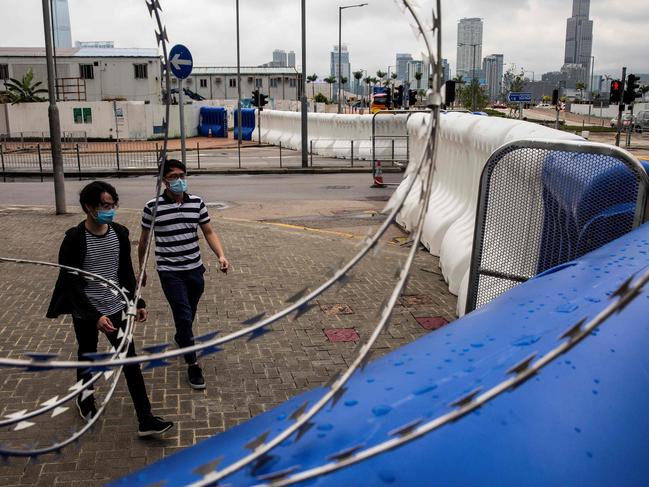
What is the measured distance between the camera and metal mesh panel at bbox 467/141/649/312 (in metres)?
4.32

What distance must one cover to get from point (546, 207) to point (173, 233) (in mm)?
2773

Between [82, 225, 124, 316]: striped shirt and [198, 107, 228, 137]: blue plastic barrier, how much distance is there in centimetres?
3981

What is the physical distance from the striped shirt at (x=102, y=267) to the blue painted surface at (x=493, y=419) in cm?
297

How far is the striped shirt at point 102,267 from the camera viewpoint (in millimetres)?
4477

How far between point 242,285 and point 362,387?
6746 millimetres

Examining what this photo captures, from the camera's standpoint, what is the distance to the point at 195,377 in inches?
207

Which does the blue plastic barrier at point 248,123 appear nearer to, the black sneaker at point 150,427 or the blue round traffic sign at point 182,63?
the blue round traffic sign at point 182,63

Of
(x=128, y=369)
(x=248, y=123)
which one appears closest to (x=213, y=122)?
(x=248, y=123)

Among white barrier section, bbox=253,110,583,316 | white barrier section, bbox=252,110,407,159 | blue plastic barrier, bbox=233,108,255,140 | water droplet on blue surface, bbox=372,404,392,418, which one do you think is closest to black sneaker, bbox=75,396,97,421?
white barrier section, bbox=253,110,583,316

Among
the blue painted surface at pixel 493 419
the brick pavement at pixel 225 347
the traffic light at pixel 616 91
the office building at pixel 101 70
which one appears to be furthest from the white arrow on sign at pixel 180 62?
the office building at pixel 101 70

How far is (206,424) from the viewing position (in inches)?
184

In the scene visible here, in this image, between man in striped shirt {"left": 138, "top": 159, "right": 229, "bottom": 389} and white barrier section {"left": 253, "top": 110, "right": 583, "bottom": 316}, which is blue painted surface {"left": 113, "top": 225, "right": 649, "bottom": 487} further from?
man in striped shirt {"left": 138, "top": 159, "right": 229, "bottom": 389}

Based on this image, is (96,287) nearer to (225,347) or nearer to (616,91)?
(225,347)

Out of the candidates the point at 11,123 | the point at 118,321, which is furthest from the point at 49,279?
the point at 11,123
